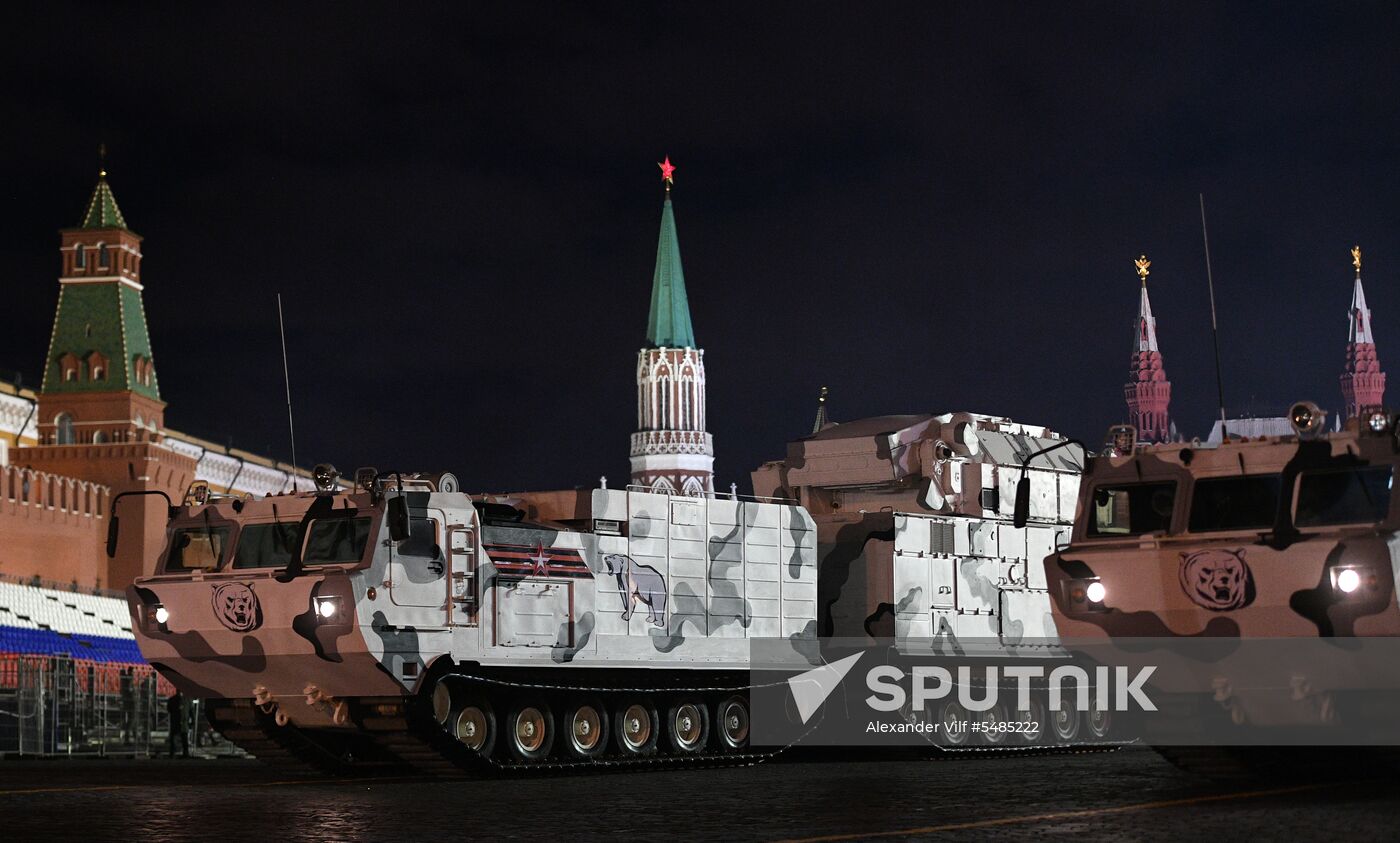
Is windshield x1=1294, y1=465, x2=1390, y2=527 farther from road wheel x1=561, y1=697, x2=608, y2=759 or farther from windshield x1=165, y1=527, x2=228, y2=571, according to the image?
windshield x1=165, y1=527, x2=228, y2=571

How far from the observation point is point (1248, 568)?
1833 cm

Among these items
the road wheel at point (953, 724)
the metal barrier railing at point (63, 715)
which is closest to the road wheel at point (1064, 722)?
the road wheel at point (953, 724)

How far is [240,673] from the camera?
2261 centimetres

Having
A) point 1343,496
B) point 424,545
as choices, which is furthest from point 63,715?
point 1343,496

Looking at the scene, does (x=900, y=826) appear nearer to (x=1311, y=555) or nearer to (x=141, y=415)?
(x=1311, y=555)

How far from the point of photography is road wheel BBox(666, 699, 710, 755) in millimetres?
25281

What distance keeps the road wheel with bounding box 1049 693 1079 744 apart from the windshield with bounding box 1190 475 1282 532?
1063 cm

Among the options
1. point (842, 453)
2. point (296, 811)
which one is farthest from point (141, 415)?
point (296, 811)

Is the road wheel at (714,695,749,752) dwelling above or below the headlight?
below

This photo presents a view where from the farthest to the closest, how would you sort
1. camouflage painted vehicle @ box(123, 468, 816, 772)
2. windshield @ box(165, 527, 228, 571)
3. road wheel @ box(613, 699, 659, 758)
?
1. road wheel @ box(613, 699, 659, 758)
2. windshield @ box(165, 527, 228, 571)
3. camouflage painted vehicle @ box(123, 468, 816, 772)

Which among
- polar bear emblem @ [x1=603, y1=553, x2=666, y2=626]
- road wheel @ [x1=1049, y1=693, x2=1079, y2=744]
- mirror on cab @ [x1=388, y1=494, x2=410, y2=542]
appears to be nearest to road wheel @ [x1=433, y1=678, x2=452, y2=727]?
mirror on cab @ [x1=388, y1=494, x2=410, y2=542]

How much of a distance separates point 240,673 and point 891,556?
9.78 meters

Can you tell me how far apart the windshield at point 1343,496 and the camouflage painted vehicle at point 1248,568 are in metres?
0.01

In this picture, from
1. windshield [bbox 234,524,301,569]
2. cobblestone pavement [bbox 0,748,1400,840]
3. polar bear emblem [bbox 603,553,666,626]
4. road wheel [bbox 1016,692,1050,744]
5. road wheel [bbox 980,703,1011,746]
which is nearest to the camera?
cobblestone pavement [bbox 0,748,1400,840]
